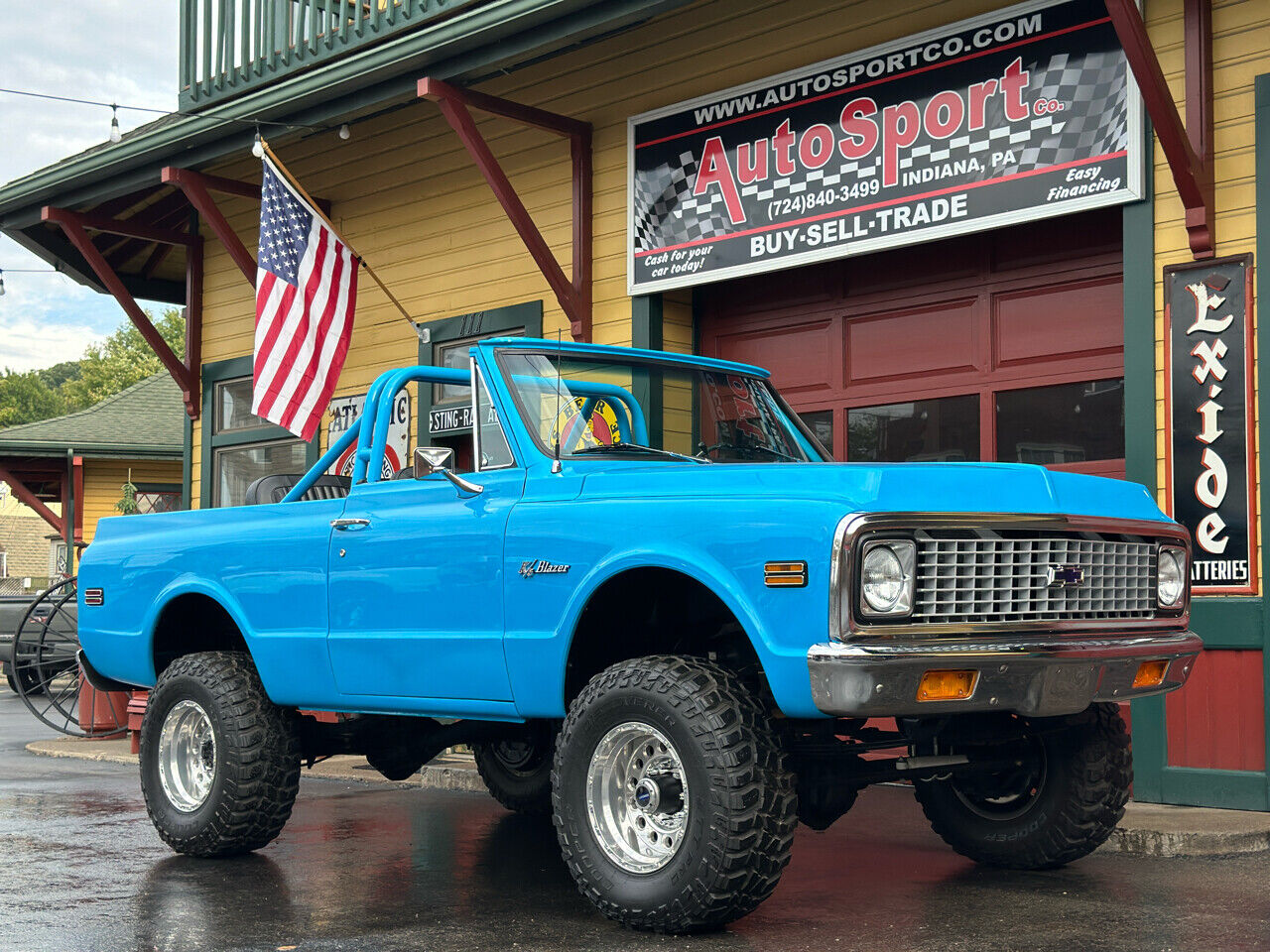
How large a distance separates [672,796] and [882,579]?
107cm

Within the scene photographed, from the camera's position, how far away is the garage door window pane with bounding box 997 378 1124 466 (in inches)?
367

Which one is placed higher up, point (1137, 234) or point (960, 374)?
point (1137, 234)

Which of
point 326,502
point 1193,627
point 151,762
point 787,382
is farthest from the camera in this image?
point 787,382

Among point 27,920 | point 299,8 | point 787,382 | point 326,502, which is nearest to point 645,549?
point 326,502

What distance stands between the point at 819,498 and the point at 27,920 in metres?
3.17

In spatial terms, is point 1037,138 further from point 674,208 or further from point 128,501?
point 128,501

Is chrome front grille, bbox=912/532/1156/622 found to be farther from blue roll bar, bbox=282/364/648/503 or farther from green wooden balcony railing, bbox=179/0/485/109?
green wooden balcony railing, bbox=179/0/485/109

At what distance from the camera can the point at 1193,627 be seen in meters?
8.33

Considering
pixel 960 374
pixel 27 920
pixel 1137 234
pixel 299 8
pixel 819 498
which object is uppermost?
pixel 299 8

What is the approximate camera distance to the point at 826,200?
10.2m

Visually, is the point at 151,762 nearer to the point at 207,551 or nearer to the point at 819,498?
the point at 207,551

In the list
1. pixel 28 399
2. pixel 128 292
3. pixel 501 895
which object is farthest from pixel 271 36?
pixel 28 399

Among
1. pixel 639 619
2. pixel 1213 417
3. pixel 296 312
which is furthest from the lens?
pixel 296 312

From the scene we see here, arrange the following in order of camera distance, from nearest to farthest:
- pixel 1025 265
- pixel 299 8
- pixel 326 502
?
pixel 326 502 → pixel 1025 265 → pixel 299 8
